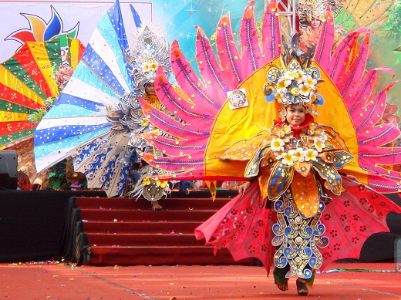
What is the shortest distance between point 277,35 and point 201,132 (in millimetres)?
981

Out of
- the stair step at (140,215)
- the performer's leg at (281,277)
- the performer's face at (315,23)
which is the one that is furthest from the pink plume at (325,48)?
the performer's face at (315,23)

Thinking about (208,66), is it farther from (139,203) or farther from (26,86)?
(26,86)

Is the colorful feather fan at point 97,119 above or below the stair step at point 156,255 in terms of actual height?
above

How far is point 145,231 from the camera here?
11703 mm

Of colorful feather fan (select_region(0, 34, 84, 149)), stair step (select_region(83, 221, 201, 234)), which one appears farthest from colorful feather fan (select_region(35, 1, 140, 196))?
colorful feather fan (select_region(0, 34, 84, 149))

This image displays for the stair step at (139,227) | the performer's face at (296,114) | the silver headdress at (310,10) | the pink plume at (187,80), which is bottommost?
the stair step at (139,227)

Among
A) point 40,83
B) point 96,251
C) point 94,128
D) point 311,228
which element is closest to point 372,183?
point 311,228

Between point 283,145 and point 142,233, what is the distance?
4.39 meters

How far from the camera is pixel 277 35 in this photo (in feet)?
27.3

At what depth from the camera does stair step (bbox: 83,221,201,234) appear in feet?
37.8

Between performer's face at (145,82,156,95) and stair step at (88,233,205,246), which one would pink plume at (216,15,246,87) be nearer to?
performer's face at (145,82,156,95)

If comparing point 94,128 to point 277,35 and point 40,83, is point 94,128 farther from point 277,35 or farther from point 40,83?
point 277,35

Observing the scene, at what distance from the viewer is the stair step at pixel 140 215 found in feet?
38.5

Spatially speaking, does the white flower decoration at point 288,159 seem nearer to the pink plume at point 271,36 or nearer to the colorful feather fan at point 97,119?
the pink plume at point 271,36
